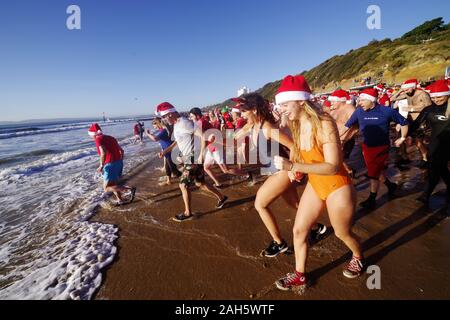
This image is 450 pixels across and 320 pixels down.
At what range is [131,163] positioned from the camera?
34.1 feet

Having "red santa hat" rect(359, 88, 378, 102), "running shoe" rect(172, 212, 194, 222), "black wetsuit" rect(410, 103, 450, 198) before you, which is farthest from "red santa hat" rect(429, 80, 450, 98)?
"running shoe" rect(172, 212, 194, 222)

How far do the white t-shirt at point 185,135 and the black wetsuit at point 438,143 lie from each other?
409 centimetres

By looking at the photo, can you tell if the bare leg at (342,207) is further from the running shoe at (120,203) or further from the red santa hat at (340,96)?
the running shoe at (120,203)

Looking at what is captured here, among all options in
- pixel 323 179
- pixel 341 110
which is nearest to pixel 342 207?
pixel 323 179

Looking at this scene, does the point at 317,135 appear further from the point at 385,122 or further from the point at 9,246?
the point at 9,246

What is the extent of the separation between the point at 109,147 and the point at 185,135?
77.0 inches

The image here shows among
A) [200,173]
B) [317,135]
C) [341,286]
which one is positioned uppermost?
[317,135]

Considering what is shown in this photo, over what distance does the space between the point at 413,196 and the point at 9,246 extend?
7.43 meters

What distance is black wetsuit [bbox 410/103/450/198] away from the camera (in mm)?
3631

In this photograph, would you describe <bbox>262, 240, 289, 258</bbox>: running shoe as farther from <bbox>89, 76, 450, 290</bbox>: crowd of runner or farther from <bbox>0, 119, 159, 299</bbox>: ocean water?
<bbox>0, 119, 159, 299</bbox>: ocean water

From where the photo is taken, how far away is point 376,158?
13.1ft

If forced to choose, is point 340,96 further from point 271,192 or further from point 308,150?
point 308,150
